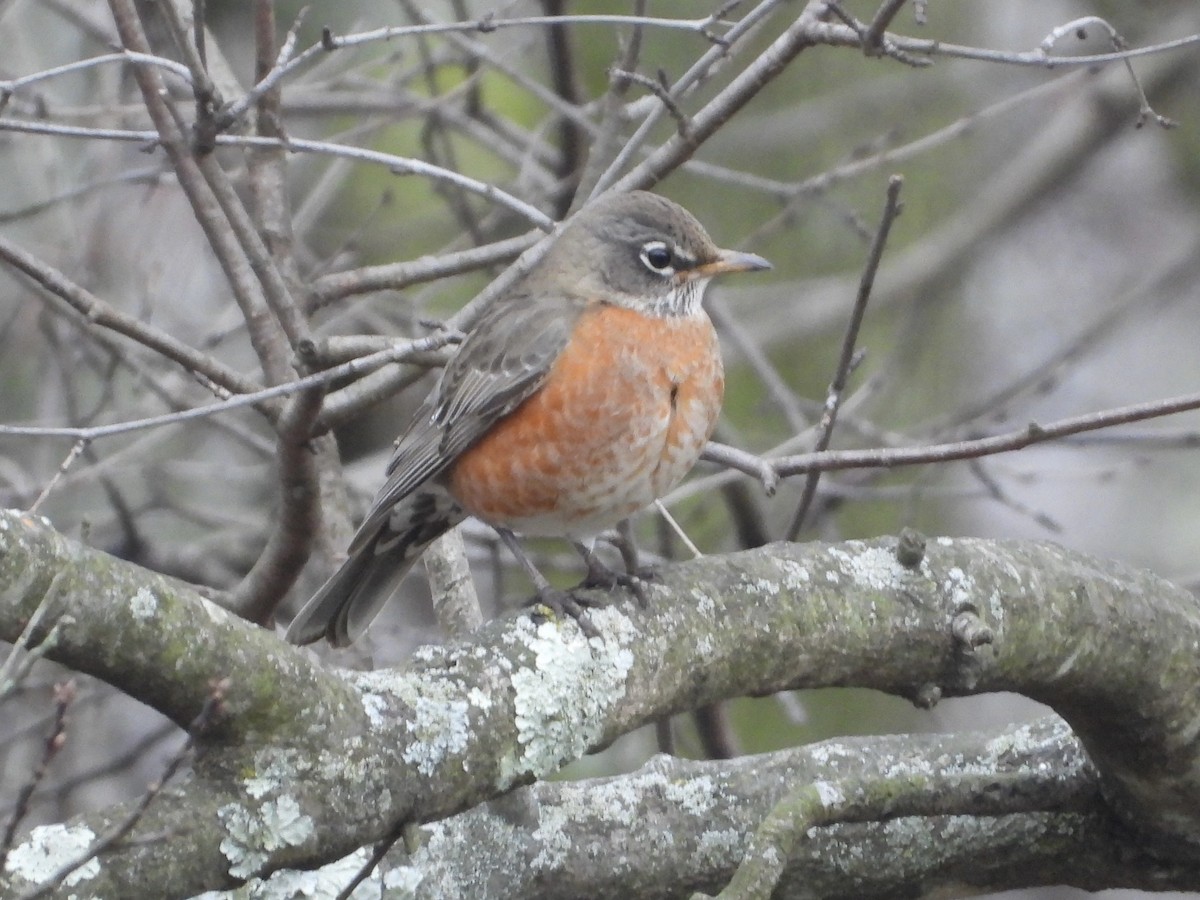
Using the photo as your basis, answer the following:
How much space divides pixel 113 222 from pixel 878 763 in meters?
4.40

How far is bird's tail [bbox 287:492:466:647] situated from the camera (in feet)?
11.9

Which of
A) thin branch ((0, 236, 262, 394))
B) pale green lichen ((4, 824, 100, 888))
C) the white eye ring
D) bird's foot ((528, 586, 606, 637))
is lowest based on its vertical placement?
pale green lichen ((4, 824, 100, 888))

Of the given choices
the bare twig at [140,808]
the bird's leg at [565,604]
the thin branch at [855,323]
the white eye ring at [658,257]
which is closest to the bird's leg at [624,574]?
the bird's leg at [565,604]

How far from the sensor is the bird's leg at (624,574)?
2889 millimetres

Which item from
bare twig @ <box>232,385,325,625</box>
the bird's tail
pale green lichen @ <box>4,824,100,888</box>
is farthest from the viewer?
the bird's tail

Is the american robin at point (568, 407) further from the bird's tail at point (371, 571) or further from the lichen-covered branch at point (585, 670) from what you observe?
the lichen-covered branch at point (585, 670)

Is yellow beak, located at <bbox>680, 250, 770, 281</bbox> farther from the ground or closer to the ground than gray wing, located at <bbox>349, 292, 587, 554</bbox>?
farther from the ground

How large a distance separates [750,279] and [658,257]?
407cm

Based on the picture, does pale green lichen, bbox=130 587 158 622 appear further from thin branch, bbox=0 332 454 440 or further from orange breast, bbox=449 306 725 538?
orange breast, bbox=449 306 725 538

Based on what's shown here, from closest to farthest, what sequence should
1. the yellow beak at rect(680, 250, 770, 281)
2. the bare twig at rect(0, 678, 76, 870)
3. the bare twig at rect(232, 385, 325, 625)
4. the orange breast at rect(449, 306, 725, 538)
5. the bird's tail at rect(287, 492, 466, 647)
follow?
the bare twig at rect(0, 678, 76, 870) → the bare twig at rect(232, 385, 325, 625) → the orange breast at rect(449, 306, 725, 538) → the bird's tail at rect(287, 492, 466, 647) → the yellow beak at rect(680, 250, 770, 281)

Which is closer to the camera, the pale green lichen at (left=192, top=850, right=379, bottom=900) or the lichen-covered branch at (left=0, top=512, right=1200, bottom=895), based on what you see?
the lichen-covered branch at (left=0, top=512, right=1200, bottom=895)

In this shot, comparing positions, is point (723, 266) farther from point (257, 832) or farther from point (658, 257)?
point (257, 832)

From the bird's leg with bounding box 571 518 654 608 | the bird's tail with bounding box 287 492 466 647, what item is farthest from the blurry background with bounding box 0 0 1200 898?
the bird's leg with bounding box 571 518 654 608

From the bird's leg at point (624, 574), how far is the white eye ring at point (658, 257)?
2.30ft
